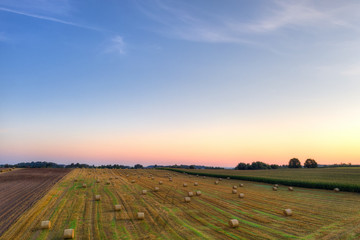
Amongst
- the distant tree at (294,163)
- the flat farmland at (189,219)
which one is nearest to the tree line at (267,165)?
the distant tree at (294,163)

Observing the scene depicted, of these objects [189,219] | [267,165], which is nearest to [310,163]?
[267,165]

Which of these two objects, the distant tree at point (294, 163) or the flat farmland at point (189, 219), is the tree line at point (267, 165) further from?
the flat farmland at point (189, 219)

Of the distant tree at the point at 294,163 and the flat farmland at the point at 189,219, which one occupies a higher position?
the distant tree at the point at 294,163

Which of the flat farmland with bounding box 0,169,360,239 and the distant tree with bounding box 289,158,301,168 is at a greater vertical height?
the distant tree with bounding box 289,158,301,168

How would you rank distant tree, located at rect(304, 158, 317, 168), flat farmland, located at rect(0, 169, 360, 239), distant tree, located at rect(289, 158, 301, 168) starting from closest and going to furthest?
flat farmland, located at rect(0, 169, 360, 239), distant tree, located at rect(304, 158, 317, 168), distant tree, located at rect(289, 158, 301, 168)

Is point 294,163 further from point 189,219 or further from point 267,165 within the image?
point 189,219

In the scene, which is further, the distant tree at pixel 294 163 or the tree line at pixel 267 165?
the distant tree at pixel 294 163

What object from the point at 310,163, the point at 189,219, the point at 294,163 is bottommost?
the point at 189,219

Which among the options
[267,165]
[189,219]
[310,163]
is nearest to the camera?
[189,219]

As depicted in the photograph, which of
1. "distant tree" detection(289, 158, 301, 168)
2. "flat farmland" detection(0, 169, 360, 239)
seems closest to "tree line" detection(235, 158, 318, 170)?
"distant tree" detection(289, 158, 301, 168)

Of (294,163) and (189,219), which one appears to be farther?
(294,163)

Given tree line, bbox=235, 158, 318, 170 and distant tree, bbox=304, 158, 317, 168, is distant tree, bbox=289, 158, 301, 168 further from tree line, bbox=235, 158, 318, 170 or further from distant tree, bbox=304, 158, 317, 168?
distant tree, bbox=304, 158, 317, 168

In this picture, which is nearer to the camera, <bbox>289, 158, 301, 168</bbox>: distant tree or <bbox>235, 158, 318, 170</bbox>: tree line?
<bbox>235, 158, 318, 170</bbox>: tree line

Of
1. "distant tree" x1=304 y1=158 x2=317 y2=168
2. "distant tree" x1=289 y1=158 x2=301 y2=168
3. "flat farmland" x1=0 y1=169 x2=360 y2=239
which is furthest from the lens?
"distant tree" x1=289 y1=158 x2=301 y2=168
